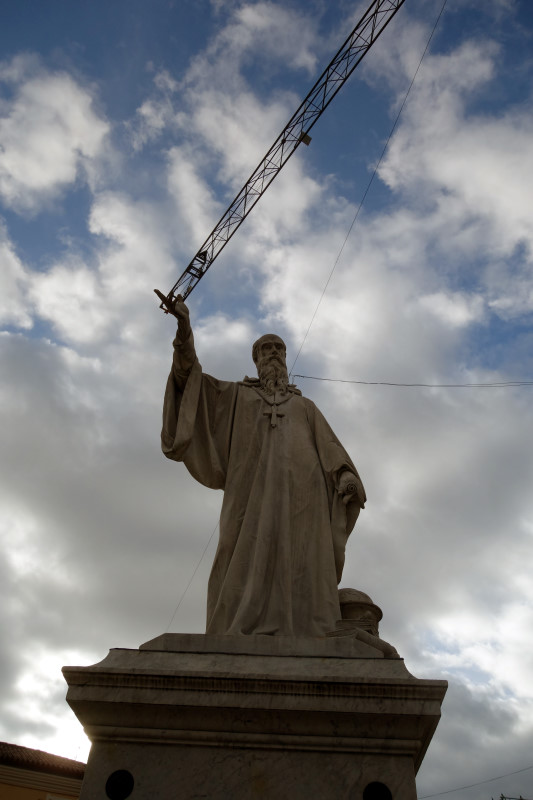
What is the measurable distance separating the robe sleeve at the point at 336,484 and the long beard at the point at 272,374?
66cm

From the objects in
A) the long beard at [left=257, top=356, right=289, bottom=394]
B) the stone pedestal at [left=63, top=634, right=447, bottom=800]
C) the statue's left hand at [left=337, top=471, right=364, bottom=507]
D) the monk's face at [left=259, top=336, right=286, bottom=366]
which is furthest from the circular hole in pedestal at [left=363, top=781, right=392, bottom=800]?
the monk's face at [left=259, top=336, right=286, bottom=366]

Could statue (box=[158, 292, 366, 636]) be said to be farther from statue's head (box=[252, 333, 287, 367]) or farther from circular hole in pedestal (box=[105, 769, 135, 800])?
circular hole in pedestal (box=[105, 769, 135, 800])

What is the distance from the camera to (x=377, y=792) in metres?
4.40

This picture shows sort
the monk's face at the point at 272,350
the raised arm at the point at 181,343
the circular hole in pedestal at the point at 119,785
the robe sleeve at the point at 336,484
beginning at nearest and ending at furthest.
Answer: the circular hole in pedestal at the point at 119,785
the robe sleeve at the point at 336,484
the raised arm at the point at 181,343
the monk's face at the point at 272,350

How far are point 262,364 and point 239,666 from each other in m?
3.82

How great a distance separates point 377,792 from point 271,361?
4.58m

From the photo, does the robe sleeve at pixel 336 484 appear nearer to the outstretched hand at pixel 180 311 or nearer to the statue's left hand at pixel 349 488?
the statue's left hand at pixel 349 488

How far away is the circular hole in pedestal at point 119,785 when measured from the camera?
4492 mm

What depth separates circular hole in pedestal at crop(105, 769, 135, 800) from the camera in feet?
14.7

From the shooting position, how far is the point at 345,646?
5.16 m

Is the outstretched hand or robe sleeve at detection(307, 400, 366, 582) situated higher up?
the outstretched hand

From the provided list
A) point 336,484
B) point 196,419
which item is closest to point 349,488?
point 336,484

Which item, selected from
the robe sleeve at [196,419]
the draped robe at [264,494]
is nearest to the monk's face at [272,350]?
the draped robe at [264,494]

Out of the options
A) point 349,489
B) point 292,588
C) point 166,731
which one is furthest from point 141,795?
point 349,489
